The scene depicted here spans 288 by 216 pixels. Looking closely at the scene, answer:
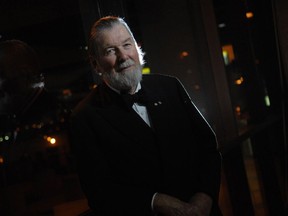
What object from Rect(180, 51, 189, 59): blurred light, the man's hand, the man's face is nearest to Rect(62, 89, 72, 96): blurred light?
Rect(180, 51, 189, 59): blurred light

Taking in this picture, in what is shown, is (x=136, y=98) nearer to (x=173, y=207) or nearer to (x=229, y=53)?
(x=173, y=207)

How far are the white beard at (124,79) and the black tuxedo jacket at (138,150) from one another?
0.06 m

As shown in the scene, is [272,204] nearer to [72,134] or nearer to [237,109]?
[237,109]

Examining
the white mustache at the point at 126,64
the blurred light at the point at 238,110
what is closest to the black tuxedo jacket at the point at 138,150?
the white mustache at the point at 126,64

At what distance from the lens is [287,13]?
462cm

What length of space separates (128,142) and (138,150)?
68 millimetres

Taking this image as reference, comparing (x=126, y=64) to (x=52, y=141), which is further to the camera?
(x=52, y=141)

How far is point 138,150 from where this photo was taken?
222cm

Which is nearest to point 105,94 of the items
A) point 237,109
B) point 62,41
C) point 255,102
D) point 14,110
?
point 14,110

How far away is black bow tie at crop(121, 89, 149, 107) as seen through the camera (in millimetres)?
2232

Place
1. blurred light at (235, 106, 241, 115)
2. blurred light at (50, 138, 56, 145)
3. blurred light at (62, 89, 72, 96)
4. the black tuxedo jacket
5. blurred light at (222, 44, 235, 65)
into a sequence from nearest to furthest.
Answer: the black tuxedo jacket < blurred light at (50, 138, 56, 145) < blurred light at (62, 89, 72, 96) < blurred light at (235, 106, 241, 115) < blurred light at (222, 44, 235, 65)

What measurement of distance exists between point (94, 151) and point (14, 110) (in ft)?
2.57

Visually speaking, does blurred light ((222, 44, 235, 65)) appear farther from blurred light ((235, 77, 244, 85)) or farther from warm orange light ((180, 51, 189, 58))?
warm orange light ((180, 51, 189, 58))

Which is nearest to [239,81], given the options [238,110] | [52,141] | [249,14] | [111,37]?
[238,110]
